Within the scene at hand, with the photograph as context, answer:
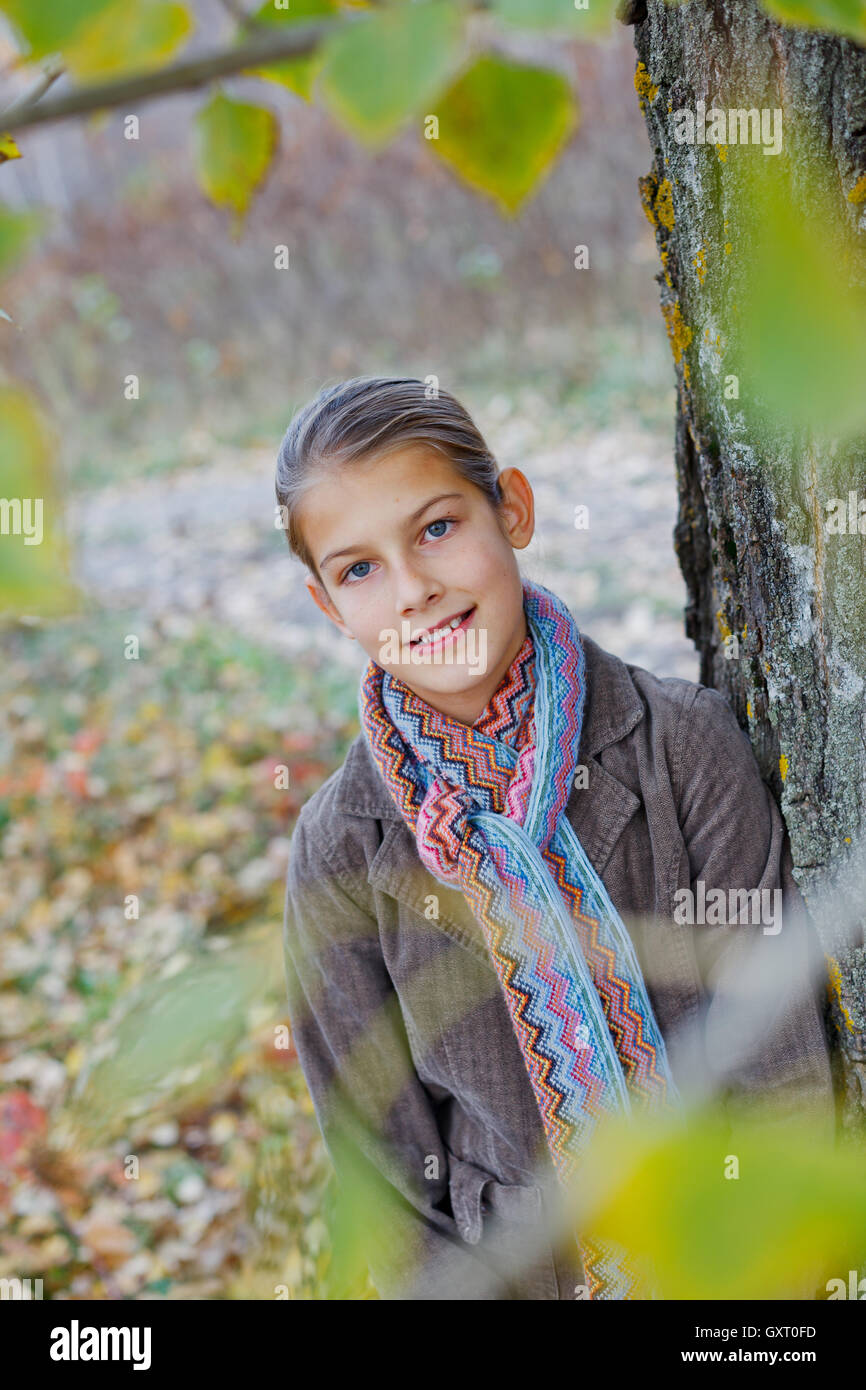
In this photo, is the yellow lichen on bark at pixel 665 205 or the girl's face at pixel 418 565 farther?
the girl's face at pixel 418 565

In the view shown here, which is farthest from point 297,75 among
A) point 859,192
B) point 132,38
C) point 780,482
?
point 780,482

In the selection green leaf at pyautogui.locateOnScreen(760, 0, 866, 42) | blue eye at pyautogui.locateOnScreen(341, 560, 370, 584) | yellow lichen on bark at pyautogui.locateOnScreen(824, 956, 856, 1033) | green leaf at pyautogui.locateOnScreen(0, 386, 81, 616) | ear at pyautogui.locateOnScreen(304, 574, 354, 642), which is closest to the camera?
green leaf at pyautogui.locateOnScreen(0, 386, 81, 616)

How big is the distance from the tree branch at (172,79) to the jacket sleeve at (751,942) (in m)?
1.18

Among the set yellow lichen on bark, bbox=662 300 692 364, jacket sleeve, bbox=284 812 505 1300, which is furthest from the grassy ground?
yellow lichen on bark, bbox=662 300 692 364

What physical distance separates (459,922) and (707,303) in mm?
899

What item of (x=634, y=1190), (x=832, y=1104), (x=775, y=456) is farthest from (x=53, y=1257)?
(x=634, y=1190)

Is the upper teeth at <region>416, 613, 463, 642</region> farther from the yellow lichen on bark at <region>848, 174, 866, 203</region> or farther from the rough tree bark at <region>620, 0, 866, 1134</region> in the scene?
the yellow lichen on bark at <region>848, 174, 866, 203</region>

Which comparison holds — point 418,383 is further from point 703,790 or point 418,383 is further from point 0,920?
point 0,920

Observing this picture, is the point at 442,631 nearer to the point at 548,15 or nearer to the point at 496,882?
the point at 496,882

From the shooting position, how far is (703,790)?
4.57ft

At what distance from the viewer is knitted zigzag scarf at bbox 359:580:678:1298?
1.37m

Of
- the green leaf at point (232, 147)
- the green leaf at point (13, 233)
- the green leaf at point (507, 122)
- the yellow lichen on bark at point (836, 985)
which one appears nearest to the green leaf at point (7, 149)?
the green leaf at point (232, 147)

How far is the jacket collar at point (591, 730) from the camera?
1476mm

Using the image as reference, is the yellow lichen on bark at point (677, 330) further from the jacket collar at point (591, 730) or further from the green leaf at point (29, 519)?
the green leaf at point (29, 519)
